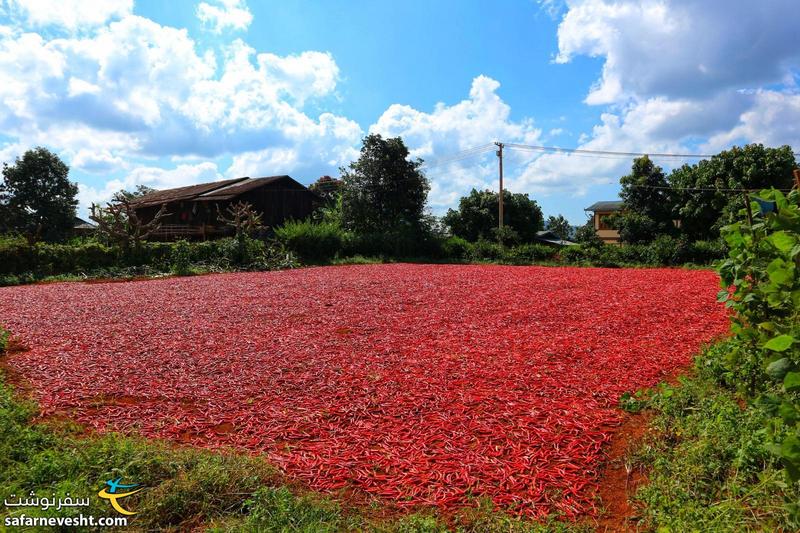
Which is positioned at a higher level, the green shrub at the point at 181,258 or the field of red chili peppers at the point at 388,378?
the green shrub at the point at 181,258

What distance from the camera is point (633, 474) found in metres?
2.81

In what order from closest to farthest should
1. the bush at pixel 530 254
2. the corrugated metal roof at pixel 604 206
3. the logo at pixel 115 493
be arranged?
the logo at pixel 115 493 < the bush at pixel 530 254 < the corrugated metal roof at pixel 604 206

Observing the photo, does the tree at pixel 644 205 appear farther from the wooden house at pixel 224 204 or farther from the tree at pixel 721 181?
the wooden house at pixel 224 204

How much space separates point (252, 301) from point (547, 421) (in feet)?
21.7

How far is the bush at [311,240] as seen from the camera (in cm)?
1971

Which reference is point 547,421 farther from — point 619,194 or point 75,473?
point 619,194

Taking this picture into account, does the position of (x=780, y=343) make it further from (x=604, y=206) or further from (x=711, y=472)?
(x=604, y=206)

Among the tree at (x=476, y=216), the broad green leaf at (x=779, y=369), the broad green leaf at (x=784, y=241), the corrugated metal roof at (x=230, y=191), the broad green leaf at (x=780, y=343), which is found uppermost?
the corrugated metal roof at (x=230, y=191)

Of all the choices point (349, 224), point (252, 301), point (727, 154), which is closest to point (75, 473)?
point (252, 301)

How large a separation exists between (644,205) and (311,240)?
59.4 feet

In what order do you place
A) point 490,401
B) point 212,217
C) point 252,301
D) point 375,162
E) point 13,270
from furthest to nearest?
point 212,217 → point 375,162 → point 13,270 → point 252,301 → point 490,401

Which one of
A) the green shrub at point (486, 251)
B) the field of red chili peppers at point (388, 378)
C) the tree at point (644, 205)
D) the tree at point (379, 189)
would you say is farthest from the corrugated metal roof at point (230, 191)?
the tree at point (644, 205)

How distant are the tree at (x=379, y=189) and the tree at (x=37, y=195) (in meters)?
24.0

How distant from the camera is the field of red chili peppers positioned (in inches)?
113
